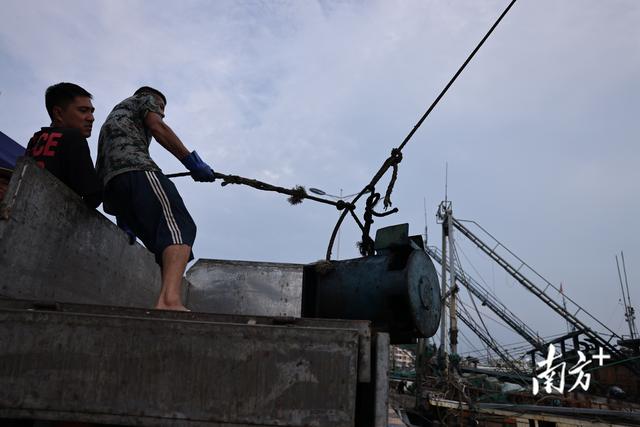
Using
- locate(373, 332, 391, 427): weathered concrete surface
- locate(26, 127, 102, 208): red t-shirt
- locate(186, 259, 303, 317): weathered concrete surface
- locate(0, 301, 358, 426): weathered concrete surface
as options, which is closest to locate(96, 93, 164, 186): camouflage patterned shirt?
locate(26, 127, 102, 208): red t-shirt

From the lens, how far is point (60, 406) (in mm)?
1390

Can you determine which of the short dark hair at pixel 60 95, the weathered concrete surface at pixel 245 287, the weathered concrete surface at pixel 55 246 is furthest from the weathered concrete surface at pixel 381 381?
the weathered concrete surface at pixel 245 287

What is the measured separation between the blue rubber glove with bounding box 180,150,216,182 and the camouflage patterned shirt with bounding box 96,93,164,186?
0.90ft

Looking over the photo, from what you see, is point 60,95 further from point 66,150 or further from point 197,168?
point 197,168

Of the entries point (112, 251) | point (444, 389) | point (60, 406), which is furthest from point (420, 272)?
point (444, 389)

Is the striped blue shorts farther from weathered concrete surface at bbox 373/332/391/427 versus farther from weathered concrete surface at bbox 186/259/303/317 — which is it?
weathered concrete surface at bbox 186/259/303/317

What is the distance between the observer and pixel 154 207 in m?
2.62

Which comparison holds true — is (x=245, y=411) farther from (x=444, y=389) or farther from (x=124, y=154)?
(x=444, y=389)

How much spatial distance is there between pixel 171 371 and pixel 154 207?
1.44 metres

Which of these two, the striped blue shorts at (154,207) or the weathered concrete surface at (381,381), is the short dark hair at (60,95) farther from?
the weathered concrete surface at (381,381)

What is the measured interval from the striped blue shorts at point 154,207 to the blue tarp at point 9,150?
350 centimetres

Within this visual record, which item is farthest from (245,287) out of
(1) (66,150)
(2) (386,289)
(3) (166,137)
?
(1) (66,150)

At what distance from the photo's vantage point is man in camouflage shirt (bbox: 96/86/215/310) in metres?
2.51

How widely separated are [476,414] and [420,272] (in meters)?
14.4
